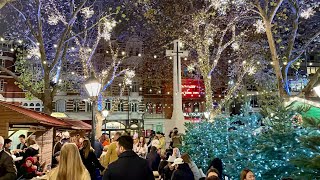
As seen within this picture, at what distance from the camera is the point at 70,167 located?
4.30m

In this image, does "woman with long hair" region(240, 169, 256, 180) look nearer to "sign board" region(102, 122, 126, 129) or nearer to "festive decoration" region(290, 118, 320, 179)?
"festive decoration" region(290, 118, 320, 179)

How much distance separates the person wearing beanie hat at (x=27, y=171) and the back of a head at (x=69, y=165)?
202 inches

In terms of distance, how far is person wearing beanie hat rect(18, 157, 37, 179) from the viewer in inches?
352

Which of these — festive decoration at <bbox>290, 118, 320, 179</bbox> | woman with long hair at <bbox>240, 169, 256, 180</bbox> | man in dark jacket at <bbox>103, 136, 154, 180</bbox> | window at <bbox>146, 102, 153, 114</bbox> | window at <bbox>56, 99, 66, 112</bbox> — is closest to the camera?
festive decoration at <bbox>290, 118, 320, 179</bbox>

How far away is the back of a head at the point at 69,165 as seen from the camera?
4.28 meters

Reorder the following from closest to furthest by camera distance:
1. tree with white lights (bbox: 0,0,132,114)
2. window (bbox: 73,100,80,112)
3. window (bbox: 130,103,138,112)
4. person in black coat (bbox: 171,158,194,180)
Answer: person in black coat (bbox: 171,158,194,180) → tree with white lights (bbox: 0,0,132,114) → window (bbox: 73,100,80,112) → window (bbox: 130,103,138,112)

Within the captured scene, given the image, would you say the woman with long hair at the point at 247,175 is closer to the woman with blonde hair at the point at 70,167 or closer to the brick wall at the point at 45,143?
the woman with blonde hair at the point at 70,167

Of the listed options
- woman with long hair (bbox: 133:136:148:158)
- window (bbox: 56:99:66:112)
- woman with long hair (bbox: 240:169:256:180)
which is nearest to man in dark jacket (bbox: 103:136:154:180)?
woman with long hair (bbox: 240:169:256:180)

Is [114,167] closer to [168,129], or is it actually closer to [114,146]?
[114,146]

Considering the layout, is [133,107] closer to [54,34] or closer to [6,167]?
[54,34]

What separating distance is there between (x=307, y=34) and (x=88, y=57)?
16.5 metres

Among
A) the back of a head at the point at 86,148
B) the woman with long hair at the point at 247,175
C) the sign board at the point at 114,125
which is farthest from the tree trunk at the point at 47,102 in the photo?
the sign board at the point at 114,125

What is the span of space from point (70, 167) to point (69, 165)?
3cm

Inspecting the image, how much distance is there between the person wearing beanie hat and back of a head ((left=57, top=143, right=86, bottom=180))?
5126 millimetres
